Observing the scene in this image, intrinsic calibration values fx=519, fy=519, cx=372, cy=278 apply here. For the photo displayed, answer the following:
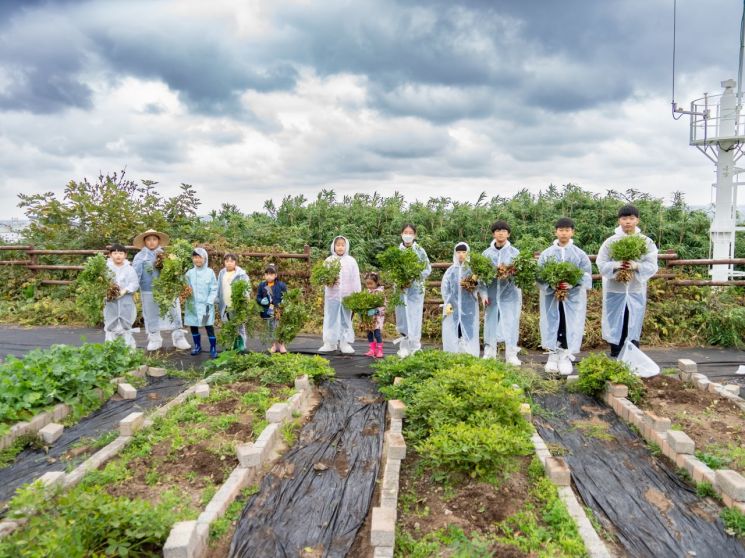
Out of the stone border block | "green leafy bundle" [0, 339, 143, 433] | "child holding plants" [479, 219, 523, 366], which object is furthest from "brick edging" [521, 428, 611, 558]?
"green leafy bundle" [0, 339, 143, 433]

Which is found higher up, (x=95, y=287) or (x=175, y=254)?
(x=175, y=254)

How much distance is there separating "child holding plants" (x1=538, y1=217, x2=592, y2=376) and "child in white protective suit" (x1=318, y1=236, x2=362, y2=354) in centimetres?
275

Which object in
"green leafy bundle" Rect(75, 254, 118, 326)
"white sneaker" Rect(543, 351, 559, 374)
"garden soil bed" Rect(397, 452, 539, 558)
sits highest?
"green leafy bundle" Rect(75, 254, 118, 326)

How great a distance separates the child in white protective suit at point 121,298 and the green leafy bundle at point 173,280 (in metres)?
0.49

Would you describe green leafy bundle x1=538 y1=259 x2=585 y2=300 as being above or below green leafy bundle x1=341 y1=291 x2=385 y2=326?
above

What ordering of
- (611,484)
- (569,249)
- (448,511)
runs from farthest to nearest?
(569,249) → (611,484) → (448,511)

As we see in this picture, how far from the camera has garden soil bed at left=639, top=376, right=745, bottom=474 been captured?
471 centimetres

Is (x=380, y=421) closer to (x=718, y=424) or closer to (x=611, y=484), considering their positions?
(x=611, y=484)

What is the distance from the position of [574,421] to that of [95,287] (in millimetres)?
6601

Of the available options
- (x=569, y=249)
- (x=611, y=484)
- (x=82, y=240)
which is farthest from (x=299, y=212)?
(x=611, y=484)

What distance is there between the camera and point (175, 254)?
7.59 meters

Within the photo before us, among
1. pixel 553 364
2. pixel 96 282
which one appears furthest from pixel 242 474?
pixel 96 282

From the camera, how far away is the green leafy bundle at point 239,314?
691cm

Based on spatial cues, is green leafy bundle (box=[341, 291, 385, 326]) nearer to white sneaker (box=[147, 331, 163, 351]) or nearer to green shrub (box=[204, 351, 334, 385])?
green shrub (box=[204, 351, 334, 385])
